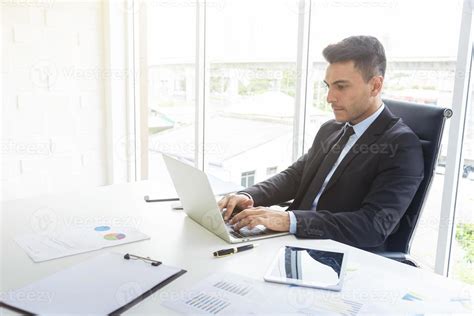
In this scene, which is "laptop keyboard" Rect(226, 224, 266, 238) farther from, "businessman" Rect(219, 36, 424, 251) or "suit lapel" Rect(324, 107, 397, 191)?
"suit lapel" Rect(324, 107, 397, 191)

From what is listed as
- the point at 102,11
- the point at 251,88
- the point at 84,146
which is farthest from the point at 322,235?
the point at 102,11

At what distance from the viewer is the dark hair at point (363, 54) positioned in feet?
5.80

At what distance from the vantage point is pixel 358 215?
1536mm

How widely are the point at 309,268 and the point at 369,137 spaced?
0.75 m

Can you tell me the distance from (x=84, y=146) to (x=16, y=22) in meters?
1.17

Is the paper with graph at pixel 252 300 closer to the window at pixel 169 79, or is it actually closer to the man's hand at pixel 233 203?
the man's hand at pixel 233 203

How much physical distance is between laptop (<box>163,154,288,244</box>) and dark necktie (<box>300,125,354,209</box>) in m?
0.40

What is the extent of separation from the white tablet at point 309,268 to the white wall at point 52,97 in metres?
2.97

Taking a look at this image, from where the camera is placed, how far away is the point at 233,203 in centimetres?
171
